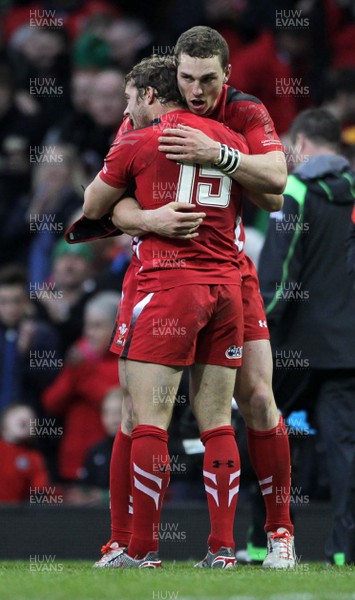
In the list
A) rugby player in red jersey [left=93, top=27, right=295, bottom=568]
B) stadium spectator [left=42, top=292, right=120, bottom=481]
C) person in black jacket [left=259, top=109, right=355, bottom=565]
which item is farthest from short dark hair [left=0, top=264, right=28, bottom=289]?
rugby player in red jersey [left=93, top=27, right=295, bottom=568]

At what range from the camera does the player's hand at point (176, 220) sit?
496 cm

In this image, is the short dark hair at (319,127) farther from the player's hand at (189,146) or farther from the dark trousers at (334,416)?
the player's hand at (189,146)

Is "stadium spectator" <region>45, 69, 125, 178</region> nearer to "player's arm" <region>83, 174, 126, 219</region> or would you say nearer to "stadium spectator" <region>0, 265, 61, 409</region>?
"stadium spectator" <region>0, 265, 61, 409</region>

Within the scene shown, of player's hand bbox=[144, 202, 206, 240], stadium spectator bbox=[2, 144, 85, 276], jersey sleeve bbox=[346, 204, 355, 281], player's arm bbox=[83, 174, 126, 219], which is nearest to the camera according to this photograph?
player's hand bbox=[144, 202, 206, 240]

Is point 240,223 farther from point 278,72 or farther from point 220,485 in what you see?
point 278,72

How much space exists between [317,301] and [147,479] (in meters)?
1.68

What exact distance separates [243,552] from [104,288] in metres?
2.63

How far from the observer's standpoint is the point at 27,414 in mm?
8523

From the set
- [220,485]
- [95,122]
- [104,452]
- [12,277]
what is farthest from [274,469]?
[95,122]

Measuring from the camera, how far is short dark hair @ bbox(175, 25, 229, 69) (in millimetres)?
5023

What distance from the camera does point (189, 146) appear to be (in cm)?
498

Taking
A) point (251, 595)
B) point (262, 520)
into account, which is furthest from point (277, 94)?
point (251, 595)

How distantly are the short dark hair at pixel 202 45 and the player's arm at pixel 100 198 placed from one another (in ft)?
1.90

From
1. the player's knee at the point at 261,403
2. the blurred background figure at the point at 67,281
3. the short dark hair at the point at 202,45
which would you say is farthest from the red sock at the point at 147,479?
the blurred background figure at the point at 67,281
